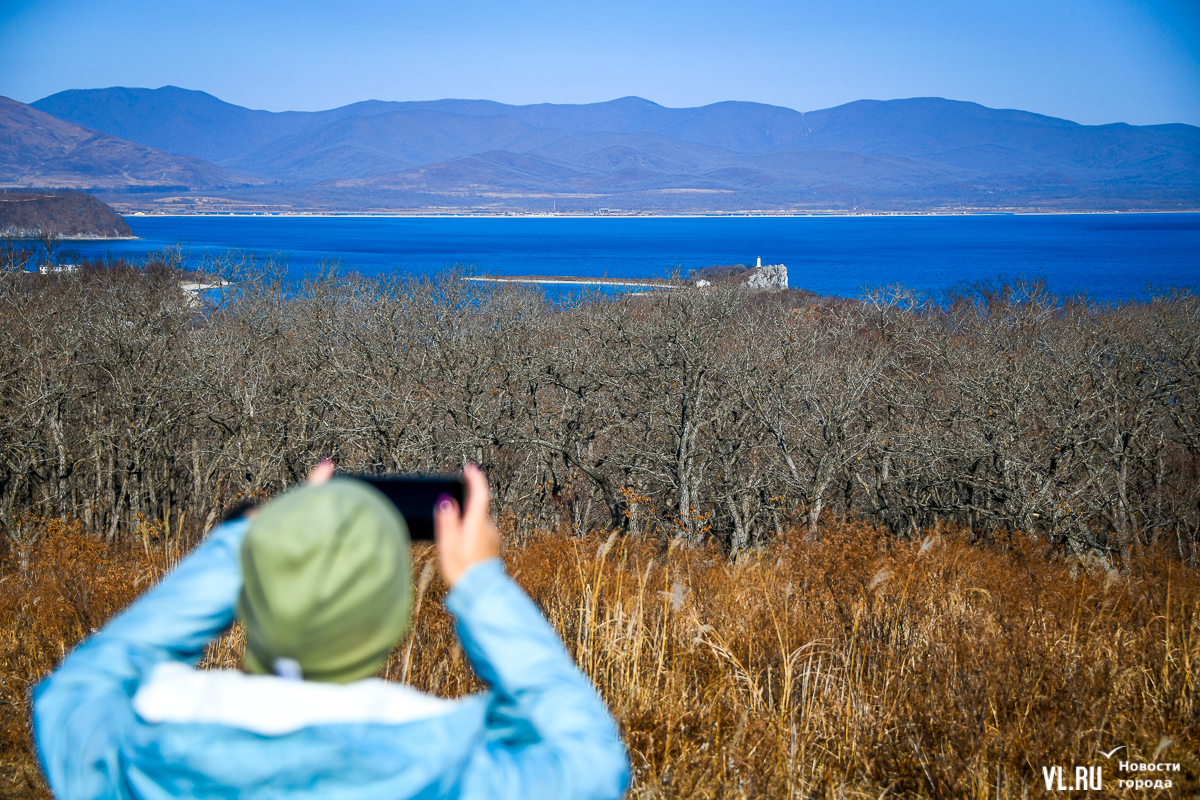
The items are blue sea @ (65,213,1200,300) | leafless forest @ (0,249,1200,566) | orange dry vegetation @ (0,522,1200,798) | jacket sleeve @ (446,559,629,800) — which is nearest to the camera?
jacket sleeve @ (446,559,629,800)

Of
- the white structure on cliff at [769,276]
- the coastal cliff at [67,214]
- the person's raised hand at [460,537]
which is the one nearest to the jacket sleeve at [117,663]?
the person's raised hand at [460,537]

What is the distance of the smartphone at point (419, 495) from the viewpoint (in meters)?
1.21

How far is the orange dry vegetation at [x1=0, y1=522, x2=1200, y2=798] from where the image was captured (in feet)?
9.66

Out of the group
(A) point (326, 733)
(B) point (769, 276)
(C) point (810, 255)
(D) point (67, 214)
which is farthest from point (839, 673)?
(D) point (67, 214)

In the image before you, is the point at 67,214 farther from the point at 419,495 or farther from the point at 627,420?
the point at 419,495

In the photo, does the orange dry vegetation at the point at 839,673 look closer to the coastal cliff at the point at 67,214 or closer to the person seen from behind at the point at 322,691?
the person seen from behind at the point at 322,691

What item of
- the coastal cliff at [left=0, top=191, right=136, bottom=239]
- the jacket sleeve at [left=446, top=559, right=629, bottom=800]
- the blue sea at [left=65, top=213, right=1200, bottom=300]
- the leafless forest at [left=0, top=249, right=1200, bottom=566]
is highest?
the coastal cliff at [left=0, top=191, right=136, bottom=239]

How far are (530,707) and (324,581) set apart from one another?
0.36 metres

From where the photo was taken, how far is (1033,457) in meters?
15.4

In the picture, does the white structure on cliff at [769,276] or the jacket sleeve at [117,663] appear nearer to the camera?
the jacket sleeve at [117,663]

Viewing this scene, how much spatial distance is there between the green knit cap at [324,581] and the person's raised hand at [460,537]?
13cm

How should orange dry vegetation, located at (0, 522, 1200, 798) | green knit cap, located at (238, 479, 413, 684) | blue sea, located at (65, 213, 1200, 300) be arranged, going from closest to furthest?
green knit cap, located at (238, 479, 413, 684) < orange dry vegetation, located at (0, 522, 1200, 798) < blue sea, located at (65, 213, 1200, 300)

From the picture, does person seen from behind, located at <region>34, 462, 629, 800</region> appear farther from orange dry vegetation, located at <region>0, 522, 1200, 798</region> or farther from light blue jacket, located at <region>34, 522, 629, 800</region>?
orange dry vegetation, located at <region>0, 522, 1200, 798</region>

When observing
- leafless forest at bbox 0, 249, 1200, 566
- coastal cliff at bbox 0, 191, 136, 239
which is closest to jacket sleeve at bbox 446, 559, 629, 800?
leafless forest at bbox 0, 249, 1200, 566
